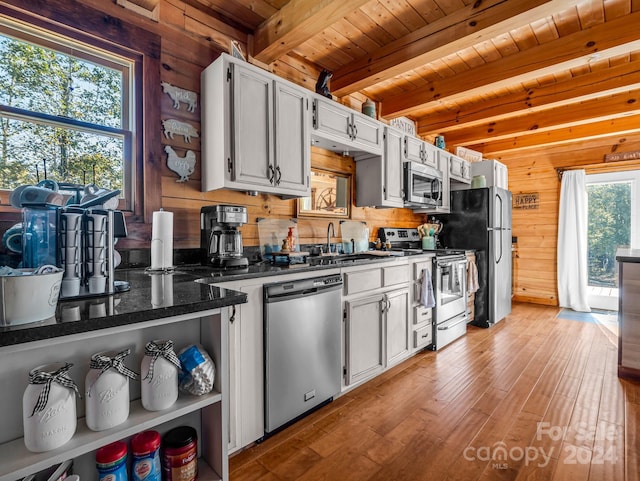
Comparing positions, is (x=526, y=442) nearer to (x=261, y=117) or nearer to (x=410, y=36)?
(x=261, y=117)

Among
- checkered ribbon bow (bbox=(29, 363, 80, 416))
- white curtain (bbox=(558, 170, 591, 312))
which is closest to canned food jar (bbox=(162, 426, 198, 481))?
checkered ribbon bow (bbox=(29, 363, 80, 416))

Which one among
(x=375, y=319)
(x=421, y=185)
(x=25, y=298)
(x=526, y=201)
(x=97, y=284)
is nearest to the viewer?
(x=25, y=298)

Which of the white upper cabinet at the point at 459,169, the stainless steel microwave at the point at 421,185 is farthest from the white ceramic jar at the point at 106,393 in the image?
the white upper cabinet at the point at 459,169

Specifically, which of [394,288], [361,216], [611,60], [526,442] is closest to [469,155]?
[611,60]

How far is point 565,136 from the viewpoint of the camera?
447cm

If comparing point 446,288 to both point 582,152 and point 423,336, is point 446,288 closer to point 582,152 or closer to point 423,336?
point 423,336

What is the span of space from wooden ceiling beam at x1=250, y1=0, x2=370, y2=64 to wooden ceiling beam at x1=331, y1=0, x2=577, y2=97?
32.0 inches

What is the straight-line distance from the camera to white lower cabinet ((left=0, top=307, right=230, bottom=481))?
0.81 meters

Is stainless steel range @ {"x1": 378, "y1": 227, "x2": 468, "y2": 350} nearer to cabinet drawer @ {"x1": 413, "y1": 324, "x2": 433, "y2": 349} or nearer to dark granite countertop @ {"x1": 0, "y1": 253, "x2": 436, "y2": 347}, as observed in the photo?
cabinet drawer @ {"x1": 413, "y1": 324, "x2": 433, "y2": 349}

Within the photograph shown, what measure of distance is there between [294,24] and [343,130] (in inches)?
34.0

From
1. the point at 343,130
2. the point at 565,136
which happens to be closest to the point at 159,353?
the point at 343,130

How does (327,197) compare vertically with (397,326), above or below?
above

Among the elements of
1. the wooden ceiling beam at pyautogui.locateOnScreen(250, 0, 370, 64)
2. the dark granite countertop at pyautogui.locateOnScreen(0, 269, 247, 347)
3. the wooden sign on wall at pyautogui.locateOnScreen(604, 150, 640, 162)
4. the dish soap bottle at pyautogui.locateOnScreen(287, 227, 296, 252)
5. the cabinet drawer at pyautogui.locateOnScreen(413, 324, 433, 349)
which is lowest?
the cabinet drawer at pyautogui.locateOnScreen(413, 324, 433, 349)

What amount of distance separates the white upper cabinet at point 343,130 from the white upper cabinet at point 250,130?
203mm
